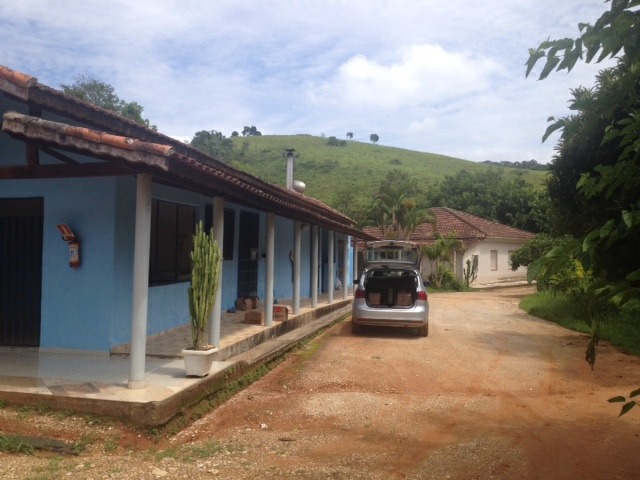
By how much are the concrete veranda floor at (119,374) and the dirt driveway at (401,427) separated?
0.89ft

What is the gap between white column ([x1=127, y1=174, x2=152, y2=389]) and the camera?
5.68 m

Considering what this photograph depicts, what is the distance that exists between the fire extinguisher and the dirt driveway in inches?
104

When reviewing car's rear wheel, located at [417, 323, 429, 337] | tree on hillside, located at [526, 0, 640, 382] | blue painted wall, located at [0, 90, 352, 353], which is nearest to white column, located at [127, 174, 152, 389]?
blue painted wall, located at [0, 90, 352, 353]

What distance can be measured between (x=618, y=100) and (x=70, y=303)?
22.2ft

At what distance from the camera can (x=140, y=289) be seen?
224 inches

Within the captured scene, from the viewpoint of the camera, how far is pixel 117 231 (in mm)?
7316

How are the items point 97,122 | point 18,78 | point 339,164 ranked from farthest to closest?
1. point 339,164
2. point 97,122
3. point 18,78

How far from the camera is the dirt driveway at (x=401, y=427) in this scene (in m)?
4.51

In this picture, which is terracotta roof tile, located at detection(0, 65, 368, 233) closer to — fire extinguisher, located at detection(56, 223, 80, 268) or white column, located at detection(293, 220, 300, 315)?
fire extinguisher, located at detection(56, 223, 80, 268)

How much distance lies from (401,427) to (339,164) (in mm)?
57274

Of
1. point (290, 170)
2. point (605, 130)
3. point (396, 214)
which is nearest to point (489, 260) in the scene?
point (396, 214)

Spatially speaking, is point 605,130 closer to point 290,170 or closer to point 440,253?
point 290,170

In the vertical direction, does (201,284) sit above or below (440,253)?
below

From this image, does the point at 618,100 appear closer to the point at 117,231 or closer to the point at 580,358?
the point at 117,231
